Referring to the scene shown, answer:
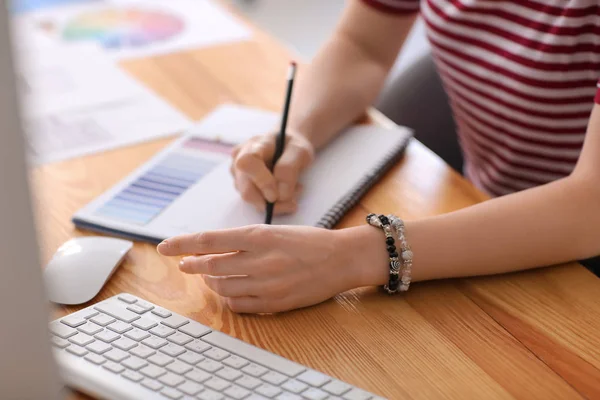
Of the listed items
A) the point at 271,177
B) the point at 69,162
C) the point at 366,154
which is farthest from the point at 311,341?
the point at 69,162

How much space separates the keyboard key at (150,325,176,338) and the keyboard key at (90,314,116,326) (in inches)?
1.6

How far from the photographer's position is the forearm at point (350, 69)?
109 centimetres

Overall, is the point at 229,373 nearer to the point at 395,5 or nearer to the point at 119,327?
the point at 119,327

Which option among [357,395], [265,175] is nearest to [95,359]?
[357,395]

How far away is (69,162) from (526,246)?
61cm

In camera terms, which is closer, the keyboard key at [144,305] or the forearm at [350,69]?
the keyboard key at [144,305]

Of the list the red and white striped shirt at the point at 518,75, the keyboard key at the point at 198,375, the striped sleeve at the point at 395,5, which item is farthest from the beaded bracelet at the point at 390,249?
the striped sleeve at the point at 395,5

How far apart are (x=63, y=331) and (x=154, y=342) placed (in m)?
0.08

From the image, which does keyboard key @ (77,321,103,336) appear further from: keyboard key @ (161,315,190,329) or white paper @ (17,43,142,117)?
white paper @ (17,43,142,117)

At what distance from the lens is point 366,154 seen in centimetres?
104

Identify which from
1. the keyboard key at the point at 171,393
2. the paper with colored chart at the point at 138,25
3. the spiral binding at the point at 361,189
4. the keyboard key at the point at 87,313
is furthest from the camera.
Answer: the paper with colored chart at the point at 138,25

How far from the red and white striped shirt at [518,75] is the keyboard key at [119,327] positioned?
61 centimetres

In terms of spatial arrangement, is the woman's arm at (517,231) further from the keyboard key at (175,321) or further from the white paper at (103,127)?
the white paper at (103,127)

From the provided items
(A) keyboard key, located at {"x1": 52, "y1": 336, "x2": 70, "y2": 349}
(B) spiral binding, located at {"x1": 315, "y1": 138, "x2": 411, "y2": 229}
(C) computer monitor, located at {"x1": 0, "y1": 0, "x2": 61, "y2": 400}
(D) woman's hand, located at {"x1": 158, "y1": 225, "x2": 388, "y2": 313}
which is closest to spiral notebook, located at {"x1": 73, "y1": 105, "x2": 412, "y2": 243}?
(B) spiral binding, located at {"x1": 315, "y1": 138, "x2": 411, "y2": 229}
